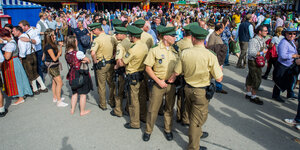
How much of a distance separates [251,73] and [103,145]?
12.3 ft

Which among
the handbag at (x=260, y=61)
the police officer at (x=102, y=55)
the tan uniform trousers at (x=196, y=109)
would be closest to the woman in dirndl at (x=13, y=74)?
the police officer at (x=102, y=55)

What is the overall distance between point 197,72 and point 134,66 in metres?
1.22

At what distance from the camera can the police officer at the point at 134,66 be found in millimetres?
3533

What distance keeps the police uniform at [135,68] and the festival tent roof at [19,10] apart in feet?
31.8

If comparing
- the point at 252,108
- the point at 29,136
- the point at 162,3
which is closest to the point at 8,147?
the point at 29,136

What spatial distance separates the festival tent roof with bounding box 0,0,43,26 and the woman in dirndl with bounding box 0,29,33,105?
23.0ft

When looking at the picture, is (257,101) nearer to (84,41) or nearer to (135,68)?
(135,68)

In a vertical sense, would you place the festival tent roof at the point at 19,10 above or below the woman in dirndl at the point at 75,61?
above

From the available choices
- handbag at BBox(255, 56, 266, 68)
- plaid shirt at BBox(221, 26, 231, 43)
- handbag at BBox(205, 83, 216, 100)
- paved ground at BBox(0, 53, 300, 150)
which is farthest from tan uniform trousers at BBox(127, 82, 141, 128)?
plaid shirt at BBox(221, 26, 231, 43)

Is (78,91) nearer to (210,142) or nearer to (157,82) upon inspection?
(157,82)

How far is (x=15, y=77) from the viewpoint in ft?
16.4

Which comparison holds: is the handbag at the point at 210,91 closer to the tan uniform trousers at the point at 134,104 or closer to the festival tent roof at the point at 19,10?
the tan uniform trousers at the point at 134,104

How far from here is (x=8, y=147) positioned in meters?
3.53

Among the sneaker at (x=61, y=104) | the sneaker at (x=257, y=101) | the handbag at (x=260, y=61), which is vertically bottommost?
the sneaker at (x=61, y=104)
